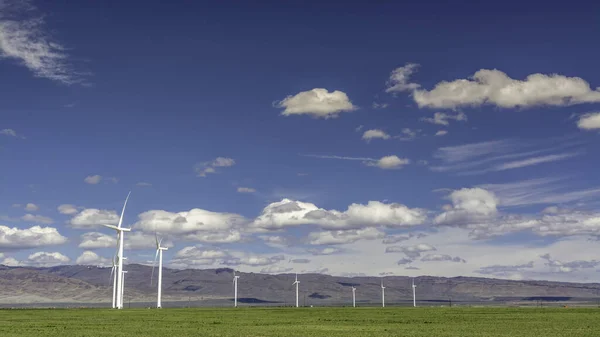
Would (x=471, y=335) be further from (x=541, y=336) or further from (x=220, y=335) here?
(x=220, y=335)

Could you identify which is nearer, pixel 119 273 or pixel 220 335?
pixel 220 335

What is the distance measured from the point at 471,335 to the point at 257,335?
899 inches

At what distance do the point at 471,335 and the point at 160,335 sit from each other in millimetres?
33535

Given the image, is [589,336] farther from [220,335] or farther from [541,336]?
[220,335]

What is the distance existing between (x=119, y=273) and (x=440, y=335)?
143 meters

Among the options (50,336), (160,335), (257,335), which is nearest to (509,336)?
(257,335)

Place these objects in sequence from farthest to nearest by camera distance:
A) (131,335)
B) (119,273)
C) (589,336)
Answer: (119,273)
(131,335)
(589,336)

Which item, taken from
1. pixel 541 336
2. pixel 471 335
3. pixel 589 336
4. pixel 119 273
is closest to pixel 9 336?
pixel 471 335

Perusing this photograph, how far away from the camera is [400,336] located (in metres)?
70.5

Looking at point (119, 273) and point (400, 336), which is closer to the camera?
point (400, 336)

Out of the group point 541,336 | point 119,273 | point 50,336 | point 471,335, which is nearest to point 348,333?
point 471,335

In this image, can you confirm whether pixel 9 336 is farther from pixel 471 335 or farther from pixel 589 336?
pixel 589 336

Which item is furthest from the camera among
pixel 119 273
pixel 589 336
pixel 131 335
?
pixel 119 273

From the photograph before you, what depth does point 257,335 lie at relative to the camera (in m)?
72.9
